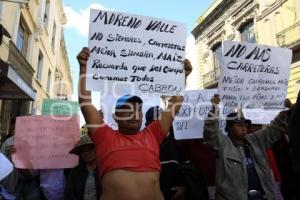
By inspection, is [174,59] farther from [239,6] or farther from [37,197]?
[239,6]

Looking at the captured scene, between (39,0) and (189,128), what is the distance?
13.3 m

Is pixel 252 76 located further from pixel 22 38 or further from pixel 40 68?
pixel 40 68

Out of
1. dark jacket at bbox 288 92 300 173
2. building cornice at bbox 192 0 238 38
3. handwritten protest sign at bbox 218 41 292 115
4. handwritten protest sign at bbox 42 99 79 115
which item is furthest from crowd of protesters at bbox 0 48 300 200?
building cornice at bbox 192 0 238 38

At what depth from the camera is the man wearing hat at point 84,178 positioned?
3.54 m

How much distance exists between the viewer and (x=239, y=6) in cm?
1892

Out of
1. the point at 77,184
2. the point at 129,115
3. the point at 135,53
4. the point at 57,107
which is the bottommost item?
the point at 77,184

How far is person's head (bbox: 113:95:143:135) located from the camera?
2955 mm

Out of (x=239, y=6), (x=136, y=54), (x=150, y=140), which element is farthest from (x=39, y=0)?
(x=150, y=140)

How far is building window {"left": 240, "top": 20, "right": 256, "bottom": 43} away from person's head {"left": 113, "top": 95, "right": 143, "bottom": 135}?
1611 centimetres

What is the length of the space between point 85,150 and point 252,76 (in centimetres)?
221

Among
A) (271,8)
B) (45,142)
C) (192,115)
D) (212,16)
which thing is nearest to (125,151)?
(45,142)

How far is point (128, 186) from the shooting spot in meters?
2.65

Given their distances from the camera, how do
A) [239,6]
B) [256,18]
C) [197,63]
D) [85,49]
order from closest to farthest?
[85,49] → [256,18] → [239,6] → [197,63]

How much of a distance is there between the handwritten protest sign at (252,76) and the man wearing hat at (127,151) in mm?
1401
